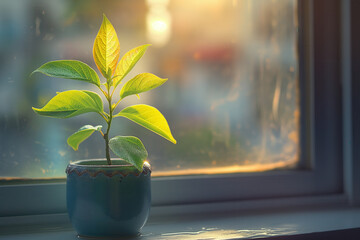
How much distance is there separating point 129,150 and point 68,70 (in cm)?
17

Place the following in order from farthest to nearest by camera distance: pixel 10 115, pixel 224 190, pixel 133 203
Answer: pixel 224 190
pixel 10 115
pixel 133 203

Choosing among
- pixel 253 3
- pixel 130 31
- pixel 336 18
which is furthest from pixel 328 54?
pixel 130 31

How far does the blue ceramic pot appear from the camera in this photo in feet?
2.24

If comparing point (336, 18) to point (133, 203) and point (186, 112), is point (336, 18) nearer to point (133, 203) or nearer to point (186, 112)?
point (186, 112)

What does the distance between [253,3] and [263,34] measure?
8cm

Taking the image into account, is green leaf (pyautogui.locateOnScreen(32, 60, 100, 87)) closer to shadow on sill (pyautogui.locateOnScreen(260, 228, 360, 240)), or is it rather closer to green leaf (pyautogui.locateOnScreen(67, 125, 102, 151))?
green leaf (pyautogui.locateOnScreen(67, 125, 102, 151))

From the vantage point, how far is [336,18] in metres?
1.03

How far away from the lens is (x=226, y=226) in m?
0.82

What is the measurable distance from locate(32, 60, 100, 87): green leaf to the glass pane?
0.17 meters

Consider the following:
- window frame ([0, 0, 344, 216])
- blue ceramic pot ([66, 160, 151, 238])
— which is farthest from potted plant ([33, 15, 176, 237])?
window frame ([0, 0, 344, 216])

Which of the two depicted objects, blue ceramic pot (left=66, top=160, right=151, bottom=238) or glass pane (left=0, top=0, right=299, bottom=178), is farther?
glass pane (left=0, top=0, right=299, bottom=178)

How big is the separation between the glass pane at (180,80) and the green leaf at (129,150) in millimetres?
209

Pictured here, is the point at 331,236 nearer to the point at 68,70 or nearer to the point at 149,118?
the point at 149,118

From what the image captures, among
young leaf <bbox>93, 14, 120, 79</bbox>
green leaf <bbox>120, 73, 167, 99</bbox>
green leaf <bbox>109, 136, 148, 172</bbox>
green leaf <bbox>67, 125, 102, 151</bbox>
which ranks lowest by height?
green leaf <bbox>109, 136, 148, 172</bbox>
